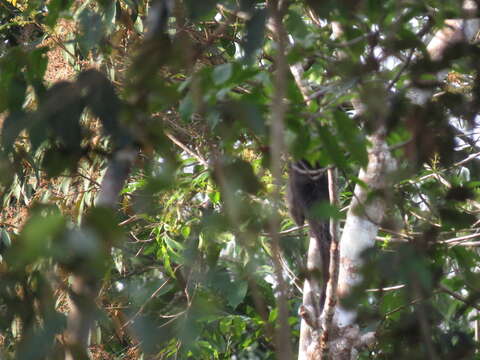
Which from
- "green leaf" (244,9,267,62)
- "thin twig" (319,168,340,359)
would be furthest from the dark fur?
"green leaf" (244,9,267,62)

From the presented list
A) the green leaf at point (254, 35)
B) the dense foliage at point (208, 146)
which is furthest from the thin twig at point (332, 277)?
the green leaf at point (254, 35)

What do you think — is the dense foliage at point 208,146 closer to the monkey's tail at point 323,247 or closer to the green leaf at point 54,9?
the green leaf at point 54,9

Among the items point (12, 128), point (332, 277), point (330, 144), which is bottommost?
point (332, 277)

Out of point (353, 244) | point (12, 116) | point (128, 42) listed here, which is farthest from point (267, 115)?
point (128, 42)

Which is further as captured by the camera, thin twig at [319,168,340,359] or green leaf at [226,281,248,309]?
green leaf at [226,281,248,309]

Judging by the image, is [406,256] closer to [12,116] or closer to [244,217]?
[244,217]

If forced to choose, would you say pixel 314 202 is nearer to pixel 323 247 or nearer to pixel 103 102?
pixel 323 247

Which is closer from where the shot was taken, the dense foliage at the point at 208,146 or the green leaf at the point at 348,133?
the dense foliage at the point at 208,146

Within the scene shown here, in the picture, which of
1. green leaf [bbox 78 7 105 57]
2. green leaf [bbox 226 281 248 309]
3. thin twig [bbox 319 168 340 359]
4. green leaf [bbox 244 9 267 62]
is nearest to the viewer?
green leaf [bbox 244 9 267 62]

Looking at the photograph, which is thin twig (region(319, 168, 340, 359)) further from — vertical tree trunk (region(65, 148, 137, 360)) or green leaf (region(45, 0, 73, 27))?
vertical tree trunk (region(65, 148, 137, 360))

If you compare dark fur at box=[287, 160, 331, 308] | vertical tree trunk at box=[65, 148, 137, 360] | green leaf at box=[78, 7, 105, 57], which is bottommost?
dark fur at box=[287, 160, 331, 308]

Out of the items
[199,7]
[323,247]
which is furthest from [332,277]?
[199,7]

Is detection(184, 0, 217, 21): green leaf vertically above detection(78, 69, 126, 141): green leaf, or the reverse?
detection(184, 0, 217, 21): green leaf

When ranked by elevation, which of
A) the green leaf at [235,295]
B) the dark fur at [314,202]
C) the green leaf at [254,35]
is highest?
the green leaf at [254,35]
